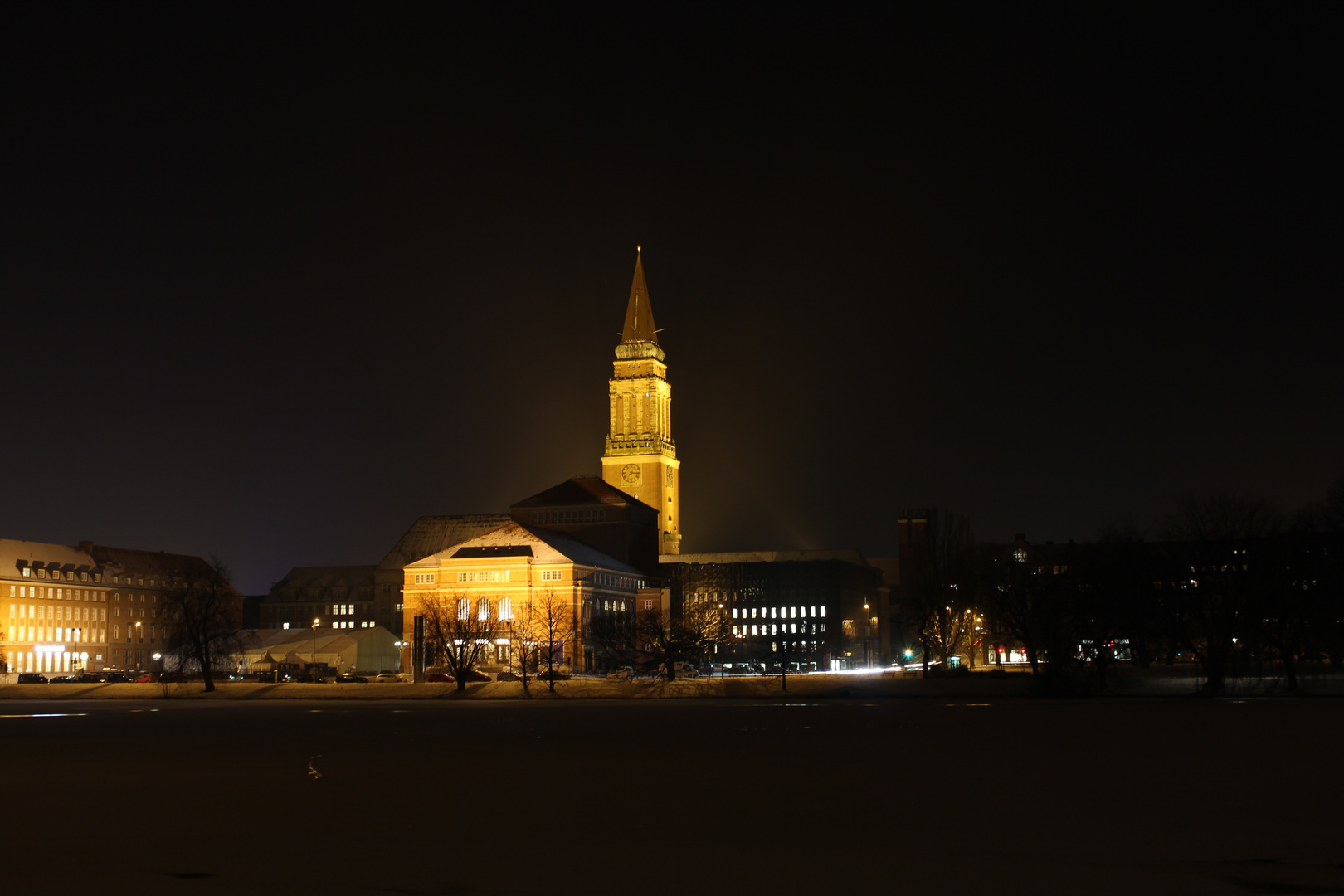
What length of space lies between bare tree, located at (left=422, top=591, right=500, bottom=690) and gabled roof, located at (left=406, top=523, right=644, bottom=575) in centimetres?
577

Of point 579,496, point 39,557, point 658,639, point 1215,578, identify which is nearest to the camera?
point 1215,578

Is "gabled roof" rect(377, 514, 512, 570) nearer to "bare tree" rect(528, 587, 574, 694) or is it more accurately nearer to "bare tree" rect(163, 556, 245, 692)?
"bare tree" rect(528, 587, 574, 694)

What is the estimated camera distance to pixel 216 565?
12575cm

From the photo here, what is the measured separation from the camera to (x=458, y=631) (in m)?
104

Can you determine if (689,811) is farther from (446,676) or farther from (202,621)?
(202,621)

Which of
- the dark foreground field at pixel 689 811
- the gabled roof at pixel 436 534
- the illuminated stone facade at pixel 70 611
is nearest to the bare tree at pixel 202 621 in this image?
the illuminated stone facade at pixel 70 611

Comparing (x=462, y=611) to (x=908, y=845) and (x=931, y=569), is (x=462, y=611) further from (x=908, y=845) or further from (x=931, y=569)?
(x=908, y=845)

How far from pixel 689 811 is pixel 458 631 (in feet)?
272

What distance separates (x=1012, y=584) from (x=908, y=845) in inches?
3398

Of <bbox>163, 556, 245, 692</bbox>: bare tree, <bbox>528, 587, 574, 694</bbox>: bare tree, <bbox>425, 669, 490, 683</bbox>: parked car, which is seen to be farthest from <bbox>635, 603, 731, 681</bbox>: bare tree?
<bbox>163, 556, 245, 692</bbox>: bare tree

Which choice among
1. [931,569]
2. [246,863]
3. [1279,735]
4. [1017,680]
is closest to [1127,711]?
[1279,735]

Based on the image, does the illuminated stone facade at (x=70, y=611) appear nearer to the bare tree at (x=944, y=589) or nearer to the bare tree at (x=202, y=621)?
the bare tree at (x=202, y=621)

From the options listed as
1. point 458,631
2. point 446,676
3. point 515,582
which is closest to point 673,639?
point 458,631

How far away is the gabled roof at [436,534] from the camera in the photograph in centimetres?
18512
